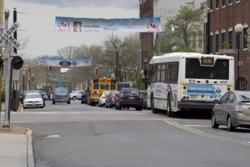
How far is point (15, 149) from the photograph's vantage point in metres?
14.4

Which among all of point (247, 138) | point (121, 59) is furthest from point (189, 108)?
point (121, 59)

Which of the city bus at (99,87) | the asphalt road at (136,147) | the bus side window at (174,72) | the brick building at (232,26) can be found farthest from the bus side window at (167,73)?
the city bus at (99,87)

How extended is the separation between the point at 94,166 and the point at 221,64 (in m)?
19.4

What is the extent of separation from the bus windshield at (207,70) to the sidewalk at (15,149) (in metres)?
11.6

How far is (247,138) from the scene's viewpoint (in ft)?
59.6

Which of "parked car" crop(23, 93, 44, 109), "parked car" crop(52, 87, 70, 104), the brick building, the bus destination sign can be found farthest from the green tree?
the bus destination sign

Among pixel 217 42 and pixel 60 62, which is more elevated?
pixel 217 42

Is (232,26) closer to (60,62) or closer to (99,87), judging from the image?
(99,87)

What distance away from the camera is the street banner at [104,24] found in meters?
42.6

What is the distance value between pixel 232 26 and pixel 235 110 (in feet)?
111

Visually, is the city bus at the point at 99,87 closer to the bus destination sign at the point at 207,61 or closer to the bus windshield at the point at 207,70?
the bus windshield at the point at 207,70

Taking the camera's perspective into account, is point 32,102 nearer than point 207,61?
No

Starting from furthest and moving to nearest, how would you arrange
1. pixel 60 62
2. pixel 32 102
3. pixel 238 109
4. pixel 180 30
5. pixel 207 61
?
pixel 60 62 → pixel 180 30 → pixel 32 102 → pixel 207 61 → pixel 238 109

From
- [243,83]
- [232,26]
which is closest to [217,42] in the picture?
[232,26]
